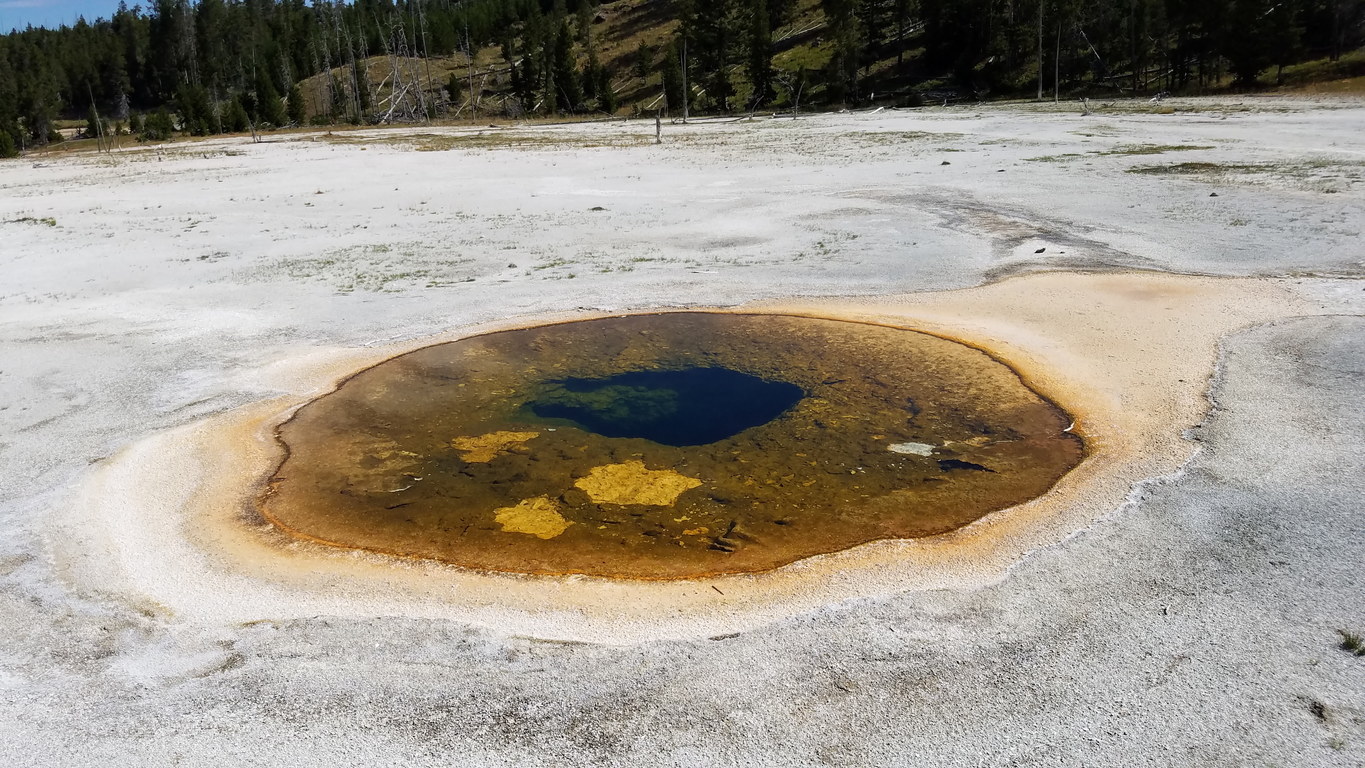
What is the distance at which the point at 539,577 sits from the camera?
18.7ft

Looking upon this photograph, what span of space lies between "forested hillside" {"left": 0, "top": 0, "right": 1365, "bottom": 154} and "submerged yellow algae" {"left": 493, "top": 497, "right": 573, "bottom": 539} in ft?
158

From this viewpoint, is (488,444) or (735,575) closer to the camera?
(735,575)

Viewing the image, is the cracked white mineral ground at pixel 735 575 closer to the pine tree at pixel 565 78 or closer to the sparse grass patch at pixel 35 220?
the sparse grass patch at pixel 35 220

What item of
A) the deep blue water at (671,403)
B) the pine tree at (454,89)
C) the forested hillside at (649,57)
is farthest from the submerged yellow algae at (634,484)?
the pine tree at (454,89)

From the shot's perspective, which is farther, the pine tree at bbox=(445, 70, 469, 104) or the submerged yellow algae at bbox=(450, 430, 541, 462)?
the pine tree at bbox=(445, 70, 469, 104)

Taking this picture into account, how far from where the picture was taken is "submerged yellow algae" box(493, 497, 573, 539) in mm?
6328

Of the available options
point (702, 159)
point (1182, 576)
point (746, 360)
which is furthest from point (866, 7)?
point (1182, 576)

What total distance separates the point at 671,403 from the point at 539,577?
11.0 ft

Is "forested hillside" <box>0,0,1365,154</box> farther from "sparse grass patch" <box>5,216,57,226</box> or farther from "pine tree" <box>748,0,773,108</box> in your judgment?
"sparse grass patch" <box>5,216,57,226</box>

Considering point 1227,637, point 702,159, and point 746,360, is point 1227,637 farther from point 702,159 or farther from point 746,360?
point 702,159

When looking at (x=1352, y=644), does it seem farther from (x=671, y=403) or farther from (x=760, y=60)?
(x=760, y=60)

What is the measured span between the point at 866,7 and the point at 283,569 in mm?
70703

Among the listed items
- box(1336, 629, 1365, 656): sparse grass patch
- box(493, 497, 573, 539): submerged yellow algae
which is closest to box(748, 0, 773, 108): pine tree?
box(493, 497, 573, 539): submerged yellow algae

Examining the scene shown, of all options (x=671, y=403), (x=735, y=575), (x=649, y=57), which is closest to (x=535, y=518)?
(x=735, y=575)
